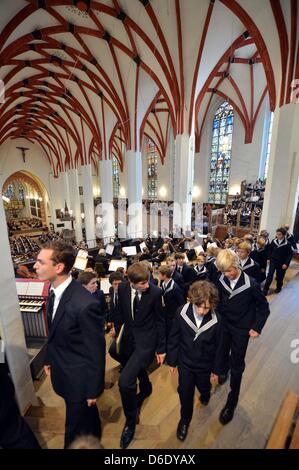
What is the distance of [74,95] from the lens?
15578mm

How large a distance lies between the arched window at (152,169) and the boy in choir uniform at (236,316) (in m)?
21.4

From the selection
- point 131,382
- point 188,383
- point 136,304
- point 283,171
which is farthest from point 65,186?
point 188,383

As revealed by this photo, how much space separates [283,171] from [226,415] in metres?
7.01

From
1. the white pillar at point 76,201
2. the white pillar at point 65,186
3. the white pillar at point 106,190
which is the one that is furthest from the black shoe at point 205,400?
the white pillar at point 65,186

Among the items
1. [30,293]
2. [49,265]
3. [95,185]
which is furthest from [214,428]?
[95,185]

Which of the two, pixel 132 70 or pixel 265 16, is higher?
pixel 132 70

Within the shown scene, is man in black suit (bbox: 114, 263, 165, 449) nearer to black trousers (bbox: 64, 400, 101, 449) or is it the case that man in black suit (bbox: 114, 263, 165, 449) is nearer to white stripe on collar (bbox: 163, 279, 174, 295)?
black trousers (bbox: 64, 400, 101, 449)

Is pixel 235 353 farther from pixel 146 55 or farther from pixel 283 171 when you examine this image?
pixel 146 55

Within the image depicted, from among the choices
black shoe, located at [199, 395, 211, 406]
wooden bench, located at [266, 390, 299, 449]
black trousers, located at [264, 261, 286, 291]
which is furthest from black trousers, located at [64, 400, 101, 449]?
black trousers, located at [264, 261, 286, 291]

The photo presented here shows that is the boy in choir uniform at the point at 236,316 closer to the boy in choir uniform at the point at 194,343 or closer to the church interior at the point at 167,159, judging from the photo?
the boy in choir uniform at the point at 194,343

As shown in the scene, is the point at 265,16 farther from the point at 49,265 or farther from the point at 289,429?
the point at 289,429

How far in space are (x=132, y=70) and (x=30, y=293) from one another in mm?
12140

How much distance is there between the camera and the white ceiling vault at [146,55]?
6.71 m
